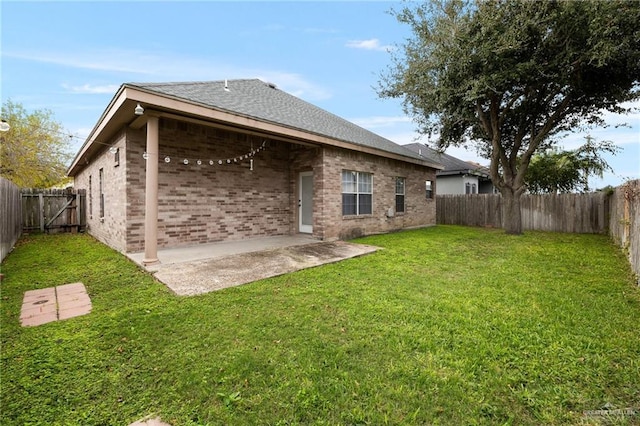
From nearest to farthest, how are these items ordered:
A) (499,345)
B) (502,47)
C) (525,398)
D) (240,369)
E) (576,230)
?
1. (525,398)
2. (240,369)
3. (499,345)
4. (502,47)
5. (576,230)

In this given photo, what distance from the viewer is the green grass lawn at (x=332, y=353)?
1954 millimetres

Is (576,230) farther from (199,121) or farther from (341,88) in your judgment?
(199,121)

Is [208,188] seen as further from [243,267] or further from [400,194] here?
[400,194]

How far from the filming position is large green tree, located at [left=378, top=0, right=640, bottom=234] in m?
7.05

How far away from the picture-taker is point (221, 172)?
7.87 metres

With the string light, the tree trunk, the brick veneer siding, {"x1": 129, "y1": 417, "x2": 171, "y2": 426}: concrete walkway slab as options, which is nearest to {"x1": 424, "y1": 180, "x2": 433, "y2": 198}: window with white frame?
the brick veneer siding

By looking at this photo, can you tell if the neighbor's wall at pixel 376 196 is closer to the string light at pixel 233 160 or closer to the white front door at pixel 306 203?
the white front door at pixel 306 203

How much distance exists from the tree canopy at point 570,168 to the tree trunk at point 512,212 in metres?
5.06

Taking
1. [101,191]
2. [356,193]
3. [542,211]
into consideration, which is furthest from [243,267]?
[542,211]

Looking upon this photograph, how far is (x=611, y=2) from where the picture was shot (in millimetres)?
6633

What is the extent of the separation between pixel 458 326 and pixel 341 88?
13.6 metres

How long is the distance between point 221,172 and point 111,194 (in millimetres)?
2914

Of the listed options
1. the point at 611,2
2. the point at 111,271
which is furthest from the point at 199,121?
the point at 611,2

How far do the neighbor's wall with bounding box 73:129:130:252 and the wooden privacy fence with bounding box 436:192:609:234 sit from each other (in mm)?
14289
